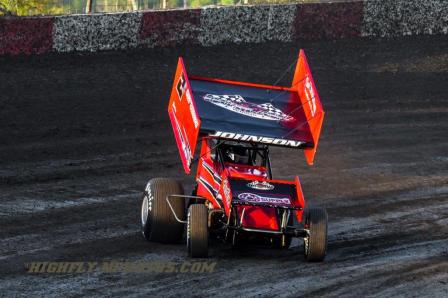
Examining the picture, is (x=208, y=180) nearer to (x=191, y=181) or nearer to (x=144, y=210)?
(x=144, y=210)

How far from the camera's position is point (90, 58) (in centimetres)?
2052

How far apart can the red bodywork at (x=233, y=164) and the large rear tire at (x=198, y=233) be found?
35 cm

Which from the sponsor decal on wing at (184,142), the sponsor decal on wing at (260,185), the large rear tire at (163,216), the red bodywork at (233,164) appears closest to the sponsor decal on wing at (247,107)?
the red bodywork at (233,164)

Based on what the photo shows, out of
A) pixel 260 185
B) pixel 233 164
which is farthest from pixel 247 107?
pixel 260 185

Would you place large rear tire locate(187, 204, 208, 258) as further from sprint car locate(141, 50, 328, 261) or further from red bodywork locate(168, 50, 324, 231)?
red bodywork locate(168, 50, 324, 231)

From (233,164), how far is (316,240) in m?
1.50

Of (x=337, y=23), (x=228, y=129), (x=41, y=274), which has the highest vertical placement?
(x=337, y=23)

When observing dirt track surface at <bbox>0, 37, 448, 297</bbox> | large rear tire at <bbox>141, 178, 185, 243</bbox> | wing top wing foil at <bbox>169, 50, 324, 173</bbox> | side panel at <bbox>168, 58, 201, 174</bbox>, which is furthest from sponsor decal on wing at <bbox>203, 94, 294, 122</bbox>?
dirt track surface at <bbox>0, 37, 448, 297</bbox>

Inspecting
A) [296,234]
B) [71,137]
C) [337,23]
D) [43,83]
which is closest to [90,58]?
[43,83]

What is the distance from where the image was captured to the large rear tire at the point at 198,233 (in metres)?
10.6

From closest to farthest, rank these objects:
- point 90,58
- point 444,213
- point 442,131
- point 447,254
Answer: point 447,254 → point 444,213 → point 442,131 → point 90,58

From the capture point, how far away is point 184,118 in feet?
38.7

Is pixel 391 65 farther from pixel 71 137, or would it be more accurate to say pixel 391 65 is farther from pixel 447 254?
pixel 447 254

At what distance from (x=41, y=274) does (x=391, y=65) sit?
44.9ft
